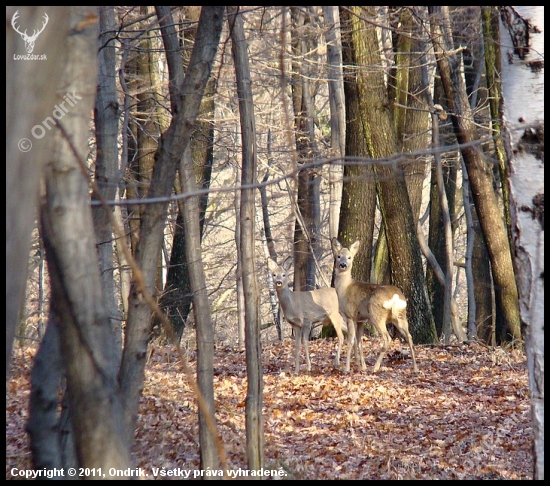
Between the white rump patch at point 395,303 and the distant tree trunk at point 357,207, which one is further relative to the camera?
the distant tree trunk at point 357,207

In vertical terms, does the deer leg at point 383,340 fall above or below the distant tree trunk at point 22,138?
below

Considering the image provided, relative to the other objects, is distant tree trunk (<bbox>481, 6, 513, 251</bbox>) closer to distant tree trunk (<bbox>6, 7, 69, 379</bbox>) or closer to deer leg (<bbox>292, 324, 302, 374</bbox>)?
deer leg (<bbox>292, 324, 302, 374</bbox>)

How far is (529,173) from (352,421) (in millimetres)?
4264

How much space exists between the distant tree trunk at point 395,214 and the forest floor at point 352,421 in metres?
2.10

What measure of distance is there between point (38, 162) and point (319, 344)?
1127 centimetres

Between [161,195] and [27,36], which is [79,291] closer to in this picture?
[27,36]

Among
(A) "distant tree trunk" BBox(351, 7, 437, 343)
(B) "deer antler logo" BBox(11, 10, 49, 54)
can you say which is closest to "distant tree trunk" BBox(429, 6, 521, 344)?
(A) "distant tree trunk" BBox(351, 7, 437, 343)

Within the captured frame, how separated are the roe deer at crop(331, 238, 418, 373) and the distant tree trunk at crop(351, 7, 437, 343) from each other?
6.31 ft

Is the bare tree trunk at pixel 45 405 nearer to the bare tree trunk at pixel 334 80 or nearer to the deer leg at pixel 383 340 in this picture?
the deer leg at pixel 383 340

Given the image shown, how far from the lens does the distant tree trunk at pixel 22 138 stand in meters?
2.39

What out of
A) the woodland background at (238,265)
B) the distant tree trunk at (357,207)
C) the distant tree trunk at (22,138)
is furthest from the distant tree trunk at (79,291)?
the distant tree trunk at (357,207)

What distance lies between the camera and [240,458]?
243 inches

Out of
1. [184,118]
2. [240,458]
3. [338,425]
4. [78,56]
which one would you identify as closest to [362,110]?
[338,425]

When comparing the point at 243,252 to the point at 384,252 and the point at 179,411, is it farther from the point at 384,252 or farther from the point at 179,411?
the point at 384,252
